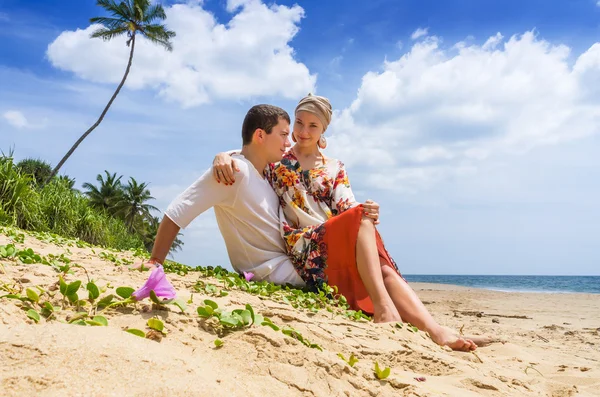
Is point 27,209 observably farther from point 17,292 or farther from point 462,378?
point 462,378

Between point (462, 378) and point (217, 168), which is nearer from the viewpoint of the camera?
point (462, 378)

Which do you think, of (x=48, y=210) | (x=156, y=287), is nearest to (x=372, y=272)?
(x=156, y=287)

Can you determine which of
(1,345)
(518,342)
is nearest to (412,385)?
(1,345)

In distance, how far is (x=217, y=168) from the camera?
3785 mm

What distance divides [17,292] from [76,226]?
48.0 ft

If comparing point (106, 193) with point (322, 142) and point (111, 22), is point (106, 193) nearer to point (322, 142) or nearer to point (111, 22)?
point (111, 22)

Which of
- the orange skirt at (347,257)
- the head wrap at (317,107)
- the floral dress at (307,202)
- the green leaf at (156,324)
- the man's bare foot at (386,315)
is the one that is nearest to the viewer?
the green leaf at (156,324)

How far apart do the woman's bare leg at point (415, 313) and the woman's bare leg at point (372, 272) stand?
9cm

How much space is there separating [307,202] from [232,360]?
2.31 metres

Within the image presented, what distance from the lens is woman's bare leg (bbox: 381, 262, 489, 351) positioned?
11.5 feet

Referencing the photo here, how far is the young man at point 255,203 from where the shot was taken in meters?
3.90

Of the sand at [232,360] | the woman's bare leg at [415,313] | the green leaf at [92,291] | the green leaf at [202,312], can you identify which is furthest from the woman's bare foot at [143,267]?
the woman's bare leg at [415,313]

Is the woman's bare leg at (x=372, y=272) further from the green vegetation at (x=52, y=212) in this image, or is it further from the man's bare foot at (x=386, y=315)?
the green vegetation at (x=52, y=212)

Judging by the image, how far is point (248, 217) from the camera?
4.04m
